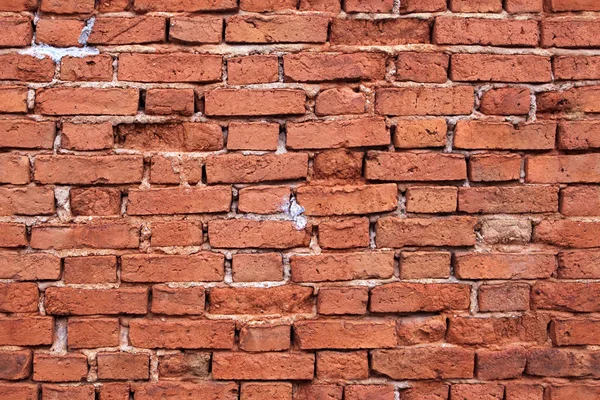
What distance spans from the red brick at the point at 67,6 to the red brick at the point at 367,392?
1313mm

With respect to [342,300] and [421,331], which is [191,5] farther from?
[421,331]

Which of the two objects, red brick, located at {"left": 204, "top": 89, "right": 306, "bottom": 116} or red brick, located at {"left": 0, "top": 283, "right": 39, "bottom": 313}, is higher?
red brick, located at {"left": 204, "top": 89, "right": 306, "bottom": 116}

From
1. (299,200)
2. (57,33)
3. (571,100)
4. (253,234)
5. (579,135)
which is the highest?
(57,33)

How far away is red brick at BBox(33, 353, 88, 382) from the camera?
163 cm

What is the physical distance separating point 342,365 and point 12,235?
39.3 inches

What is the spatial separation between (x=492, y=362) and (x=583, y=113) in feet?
2.51

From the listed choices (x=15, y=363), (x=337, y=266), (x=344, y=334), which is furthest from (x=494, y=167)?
(x=15, y=363)

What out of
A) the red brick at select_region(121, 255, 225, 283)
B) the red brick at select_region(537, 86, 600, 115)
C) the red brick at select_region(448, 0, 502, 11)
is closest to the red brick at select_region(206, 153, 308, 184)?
the red brick at select_region(121, 255, 225, 283)

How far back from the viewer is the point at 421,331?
65.5 inches

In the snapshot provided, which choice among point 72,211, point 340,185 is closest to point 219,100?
point 340,185

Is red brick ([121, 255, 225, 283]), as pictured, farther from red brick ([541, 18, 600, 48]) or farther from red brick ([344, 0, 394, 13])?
red brick ([541, 18, 600, 48])

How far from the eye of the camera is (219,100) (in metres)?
1.65

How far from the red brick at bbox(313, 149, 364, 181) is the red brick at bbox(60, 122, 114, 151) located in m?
0.60

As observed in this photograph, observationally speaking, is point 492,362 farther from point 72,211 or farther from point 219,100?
point 72,211
